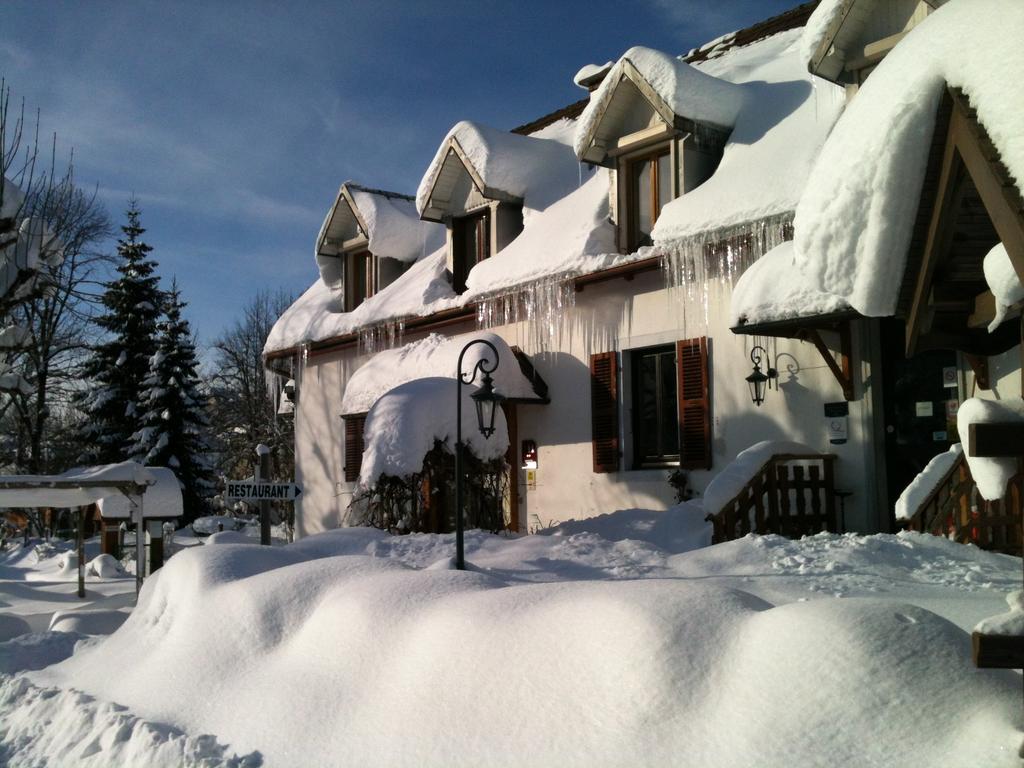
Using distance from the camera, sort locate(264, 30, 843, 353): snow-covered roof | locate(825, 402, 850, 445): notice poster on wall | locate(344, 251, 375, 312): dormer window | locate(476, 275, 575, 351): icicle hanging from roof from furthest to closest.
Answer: locate(344, 251, 375, 312): dormer window < locate(476, 275, 575, 351): icicle hanging from roof < locate(264, 30, 843, 353): snow-covered roof < locate(825, 402, 850, 445): notice poster on wall

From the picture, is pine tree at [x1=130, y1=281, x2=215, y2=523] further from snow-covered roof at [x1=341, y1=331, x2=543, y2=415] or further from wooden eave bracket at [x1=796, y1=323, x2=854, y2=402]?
wooden eave bracket at [x1=796, y1=323, x2=854, y2=402]

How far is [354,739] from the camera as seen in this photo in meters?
4.74

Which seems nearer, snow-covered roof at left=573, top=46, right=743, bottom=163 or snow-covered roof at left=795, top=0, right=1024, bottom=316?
snow-covered roof at left=795, top=0, right=1024, bottom=316

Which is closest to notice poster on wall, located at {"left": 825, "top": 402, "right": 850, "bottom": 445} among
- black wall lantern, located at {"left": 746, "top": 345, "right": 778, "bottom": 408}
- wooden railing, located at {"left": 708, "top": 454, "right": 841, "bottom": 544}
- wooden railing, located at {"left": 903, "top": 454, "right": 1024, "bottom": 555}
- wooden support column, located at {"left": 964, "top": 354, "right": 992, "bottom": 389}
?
wooden railing, located at {"left": 708, "top": 454, "right": 841, "bottom": 544}

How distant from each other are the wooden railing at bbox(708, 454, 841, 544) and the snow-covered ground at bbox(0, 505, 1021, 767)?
77.3 inches

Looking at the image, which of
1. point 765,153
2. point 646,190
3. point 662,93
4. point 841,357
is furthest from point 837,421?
point 662,93

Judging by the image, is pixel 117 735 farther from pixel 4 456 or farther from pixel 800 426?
pixel 4 456

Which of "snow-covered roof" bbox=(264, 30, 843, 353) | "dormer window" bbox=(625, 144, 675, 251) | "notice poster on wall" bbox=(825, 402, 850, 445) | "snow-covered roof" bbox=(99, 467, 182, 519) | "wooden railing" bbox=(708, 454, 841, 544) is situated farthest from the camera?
"snow-covered roof" bbox=(99, 467, 182, 519)

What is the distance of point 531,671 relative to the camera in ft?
14.8

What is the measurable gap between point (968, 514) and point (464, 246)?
32.4 feet

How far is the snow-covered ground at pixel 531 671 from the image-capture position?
Result: 3668 millimetres

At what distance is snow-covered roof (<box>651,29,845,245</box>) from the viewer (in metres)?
10.7

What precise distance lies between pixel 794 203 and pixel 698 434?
3.24 m

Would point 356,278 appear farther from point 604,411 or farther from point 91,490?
point 604,411
